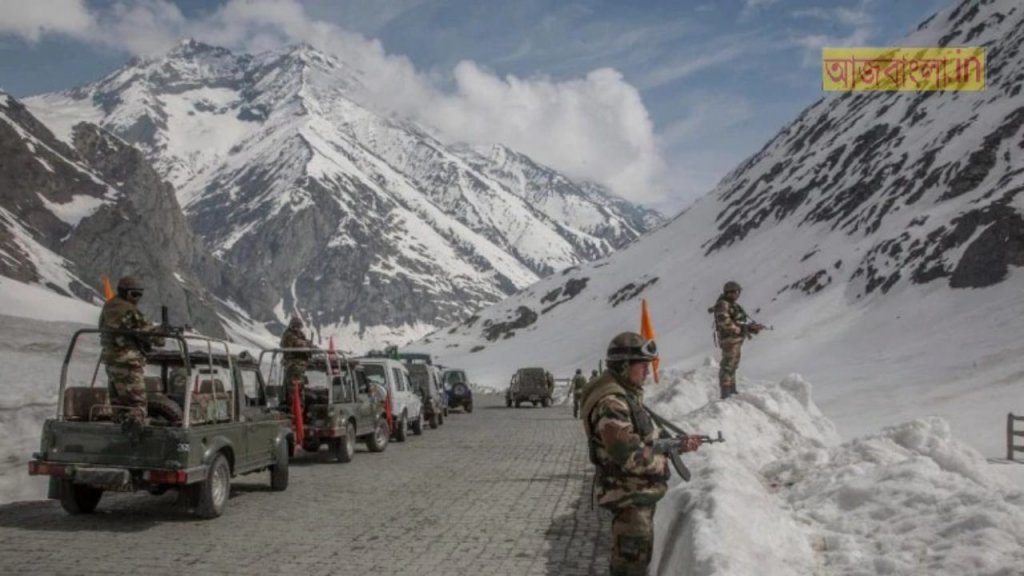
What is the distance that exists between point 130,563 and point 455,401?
2929 cm

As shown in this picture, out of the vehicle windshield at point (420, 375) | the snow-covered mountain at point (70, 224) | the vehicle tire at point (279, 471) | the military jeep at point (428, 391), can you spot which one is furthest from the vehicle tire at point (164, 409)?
the snow-covered mountain at point (70, 224)

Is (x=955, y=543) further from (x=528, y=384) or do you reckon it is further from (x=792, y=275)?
(x=792, y=275)

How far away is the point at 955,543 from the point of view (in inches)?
234

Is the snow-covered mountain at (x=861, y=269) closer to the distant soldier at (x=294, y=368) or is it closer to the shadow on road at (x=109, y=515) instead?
the distant soldier at (x=294, y=368)

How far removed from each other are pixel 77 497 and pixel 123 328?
84.8 inches

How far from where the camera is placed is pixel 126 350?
33.6ft

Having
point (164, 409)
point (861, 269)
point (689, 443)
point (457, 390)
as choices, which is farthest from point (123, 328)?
point (861, 269)

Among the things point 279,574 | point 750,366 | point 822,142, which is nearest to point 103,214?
point 822,142

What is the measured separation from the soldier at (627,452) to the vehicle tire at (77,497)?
7222 mm

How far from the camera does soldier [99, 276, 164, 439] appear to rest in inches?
401

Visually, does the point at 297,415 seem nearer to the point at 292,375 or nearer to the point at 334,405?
the point at 334,405

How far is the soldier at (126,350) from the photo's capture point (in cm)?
1019

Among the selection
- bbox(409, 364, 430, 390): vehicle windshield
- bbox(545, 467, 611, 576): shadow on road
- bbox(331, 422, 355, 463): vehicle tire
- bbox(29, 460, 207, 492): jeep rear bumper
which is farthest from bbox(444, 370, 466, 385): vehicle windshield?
bbox(29, 460, 207, 492): jeep rear bumper

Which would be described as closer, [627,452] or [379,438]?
[627,452]
